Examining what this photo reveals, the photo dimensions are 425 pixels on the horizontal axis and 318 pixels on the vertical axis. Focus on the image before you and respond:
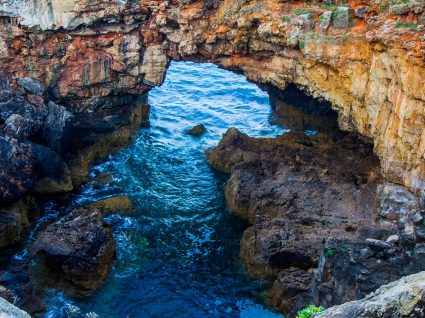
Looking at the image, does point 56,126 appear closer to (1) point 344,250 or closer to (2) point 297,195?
(2) point 297,195

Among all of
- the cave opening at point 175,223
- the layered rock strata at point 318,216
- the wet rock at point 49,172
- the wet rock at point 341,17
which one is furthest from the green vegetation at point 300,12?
the wet rock at point 49,172

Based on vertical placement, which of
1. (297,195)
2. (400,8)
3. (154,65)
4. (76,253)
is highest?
(400,8)

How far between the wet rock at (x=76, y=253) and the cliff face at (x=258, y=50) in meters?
7.93

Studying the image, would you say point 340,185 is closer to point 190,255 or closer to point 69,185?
point 190,255

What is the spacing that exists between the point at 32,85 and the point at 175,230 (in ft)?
32.3

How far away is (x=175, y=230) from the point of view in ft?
77.6

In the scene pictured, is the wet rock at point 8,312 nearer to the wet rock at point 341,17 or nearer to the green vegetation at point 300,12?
the wet rock at point 341,17

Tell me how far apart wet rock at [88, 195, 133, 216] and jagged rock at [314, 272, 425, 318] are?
16164mm

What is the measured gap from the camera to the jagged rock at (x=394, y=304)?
26.2 feet

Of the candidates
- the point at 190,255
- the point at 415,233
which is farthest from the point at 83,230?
the point at 415,233

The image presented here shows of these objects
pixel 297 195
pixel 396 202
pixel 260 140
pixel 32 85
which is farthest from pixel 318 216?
pixel 32 85

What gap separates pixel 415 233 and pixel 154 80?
15.4 meters

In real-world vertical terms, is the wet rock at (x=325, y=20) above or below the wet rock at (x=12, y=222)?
above

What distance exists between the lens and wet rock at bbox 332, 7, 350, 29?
20.8 metres
